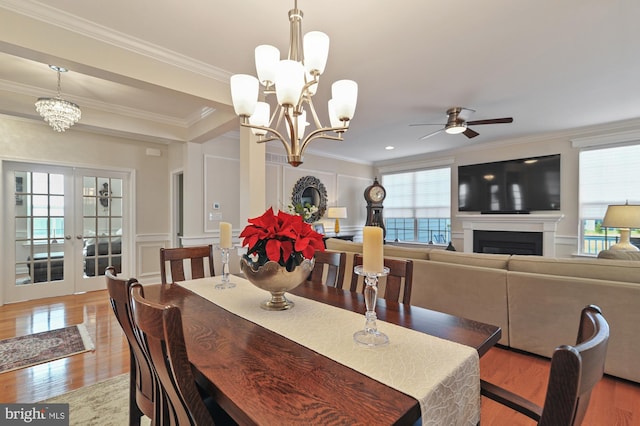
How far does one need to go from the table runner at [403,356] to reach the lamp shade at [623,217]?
12.3ft

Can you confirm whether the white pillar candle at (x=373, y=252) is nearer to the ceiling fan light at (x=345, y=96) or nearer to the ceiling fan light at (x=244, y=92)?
the ceiling fan light at (x=345, y=96)

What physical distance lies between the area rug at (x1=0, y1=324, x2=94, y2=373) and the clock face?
17.1 ft

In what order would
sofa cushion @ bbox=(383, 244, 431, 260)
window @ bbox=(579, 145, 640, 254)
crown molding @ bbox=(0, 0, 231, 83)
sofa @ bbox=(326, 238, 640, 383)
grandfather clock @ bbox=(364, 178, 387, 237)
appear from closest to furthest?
crown molding @ bbox=(0, 0, 231, 83)
sofa @ bbox=(326, 238, 640, 383)
sofa cushion @ bbox=(383, 244, 431, 260)
window @ bbox=(579, 145, 640, 254)
grandfather clock @ bbox=(364, 178, 387, 237)

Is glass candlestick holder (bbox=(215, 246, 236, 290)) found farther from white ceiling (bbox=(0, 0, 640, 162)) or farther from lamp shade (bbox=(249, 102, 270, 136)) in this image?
white ceiling (bbox=(0, 0, 640, 162))

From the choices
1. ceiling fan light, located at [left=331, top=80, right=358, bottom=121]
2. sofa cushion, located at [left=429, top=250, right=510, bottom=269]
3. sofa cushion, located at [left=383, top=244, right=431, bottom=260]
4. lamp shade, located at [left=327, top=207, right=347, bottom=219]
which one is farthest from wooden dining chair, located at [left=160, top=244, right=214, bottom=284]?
lamp shade, located at [left=327, top=207, right=347, bottom=219]

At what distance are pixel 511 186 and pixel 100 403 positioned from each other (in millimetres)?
5934

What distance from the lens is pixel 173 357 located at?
0.72 meters

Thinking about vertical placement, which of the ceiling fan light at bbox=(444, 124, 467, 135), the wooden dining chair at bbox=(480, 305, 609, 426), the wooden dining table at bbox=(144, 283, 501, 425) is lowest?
the wooden dining table at bbox=(144, 283, 501, 425)

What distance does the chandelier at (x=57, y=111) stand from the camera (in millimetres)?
2727

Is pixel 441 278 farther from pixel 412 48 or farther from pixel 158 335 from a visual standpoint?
pixel 158 335

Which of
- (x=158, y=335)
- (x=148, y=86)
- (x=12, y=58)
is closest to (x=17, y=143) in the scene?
(x=12, y=58)

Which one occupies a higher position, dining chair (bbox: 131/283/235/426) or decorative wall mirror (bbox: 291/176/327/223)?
decorative wall mirror (bbox: 291/176/327/223)

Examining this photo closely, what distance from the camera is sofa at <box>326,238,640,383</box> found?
6.54 feet

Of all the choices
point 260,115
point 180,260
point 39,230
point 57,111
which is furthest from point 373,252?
point 39,230
